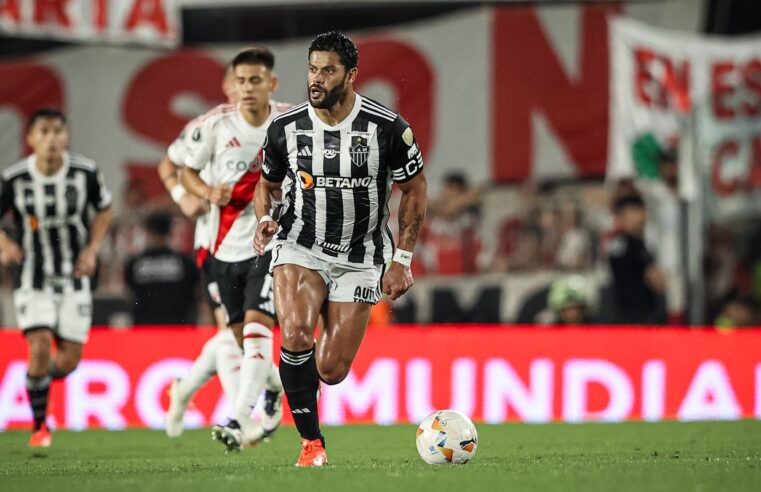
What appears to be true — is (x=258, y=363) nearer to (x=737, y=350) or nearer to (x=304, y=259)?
(x=304, y=259)

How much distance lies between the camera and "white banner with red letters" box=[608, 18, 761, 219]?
45.6 feet

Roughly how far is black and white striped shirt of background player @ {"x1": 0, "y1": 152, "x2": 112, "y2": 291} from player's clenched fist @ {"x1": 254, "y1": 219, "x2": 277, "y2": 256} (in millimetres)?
3374

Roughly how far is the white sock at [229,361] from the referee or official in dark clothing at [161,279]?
423 centimetres

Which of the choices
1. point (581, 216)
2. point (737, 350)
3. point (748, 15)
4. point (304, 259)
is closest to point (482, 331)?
point (737, 350)

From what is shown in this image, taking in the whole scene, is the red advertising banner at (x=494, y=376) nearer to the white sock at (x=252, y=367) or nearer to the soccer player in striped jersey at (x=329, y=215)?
the white sock at (x=252, y=367)

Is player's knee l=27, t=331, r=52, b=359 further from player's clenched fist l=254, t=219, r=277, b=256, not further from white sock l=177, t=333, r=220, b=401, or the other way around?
player's clenched fist l=254, t=219, r=277, b=256

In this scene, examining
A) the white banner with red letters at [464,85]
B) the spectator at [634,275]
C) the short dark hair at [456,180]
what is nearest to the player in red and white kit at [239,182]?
the spectator at [634,275]

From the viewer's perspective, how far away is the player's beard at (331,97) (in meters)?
7.37

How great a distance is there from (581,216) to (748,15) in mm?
3411

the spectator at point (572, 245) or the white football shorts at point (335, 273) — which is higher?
the white football shorts at point (335, 273)

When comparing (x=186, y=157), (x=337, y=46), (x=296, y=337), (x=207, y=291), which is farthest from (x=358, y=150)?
(x=207, y=291)

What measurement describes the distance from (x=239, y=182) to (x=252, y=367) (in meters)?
1.32

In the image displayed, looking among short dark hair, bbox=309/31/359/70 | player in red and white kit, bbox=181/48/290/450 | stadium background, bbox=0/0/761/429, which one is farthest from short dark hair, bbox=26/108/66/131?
stadium background, bbox=0/0/761/429

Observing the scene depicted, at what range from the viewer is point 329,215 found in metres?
7.62
